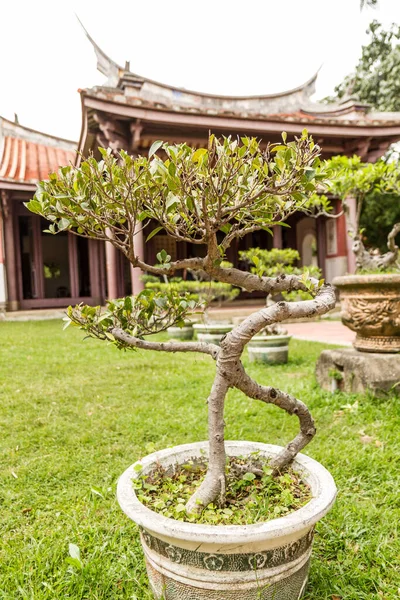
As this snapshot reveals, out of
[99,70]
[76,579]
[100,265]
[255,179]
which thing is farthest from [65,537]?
[99,70]

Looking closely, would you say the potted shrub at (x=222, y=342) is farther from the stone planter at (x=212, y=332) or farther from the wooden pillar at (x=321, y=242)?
the wooden pillar at (x=321, y=242)

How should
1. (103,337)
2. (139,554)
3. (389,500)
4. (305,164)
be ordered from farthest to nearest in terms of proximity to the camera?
(389,500), (139,554), (103,337), (305,164)

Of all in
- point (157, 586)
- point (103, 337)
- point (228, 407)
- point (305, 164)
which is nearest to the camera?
point (305, 164)

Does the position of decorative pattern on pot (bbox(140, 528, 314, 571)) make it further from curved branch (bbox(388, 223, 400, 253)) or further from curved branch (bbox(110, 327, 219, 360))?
curved branch (bbox(388, 223, 400, 253))

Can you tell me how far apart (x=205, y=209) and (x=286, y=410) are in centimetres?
79

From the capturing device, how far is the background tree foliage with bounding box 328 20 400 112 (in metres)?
16.8

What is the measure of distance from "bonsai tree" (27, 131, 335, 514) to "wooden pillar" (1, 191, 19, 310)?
10511 millimetres

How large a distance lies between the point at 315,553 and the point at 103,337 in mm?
1206

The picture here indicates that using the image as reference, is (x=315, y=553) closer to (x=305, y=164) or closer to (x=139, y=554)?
(x=139, y=554)

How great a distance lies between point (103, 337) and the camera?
1.53 metres

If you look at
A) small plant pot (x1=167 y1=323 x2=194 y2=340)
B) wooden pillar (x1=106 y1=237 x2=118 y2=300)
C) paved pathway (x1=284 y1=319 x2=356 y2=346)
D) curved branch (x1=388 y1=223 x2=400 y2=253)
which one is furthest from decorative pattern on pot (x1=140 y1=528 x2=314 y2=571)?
wooden pillar (x1=106 y1=237 x2=118 y2=300)

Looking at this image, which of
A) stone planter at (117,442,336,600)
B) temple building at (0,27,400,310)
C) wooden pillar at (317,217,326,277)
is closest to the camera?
stone planter at (117,442,336,600)

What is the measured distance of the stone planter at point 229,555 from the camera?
1121 mm

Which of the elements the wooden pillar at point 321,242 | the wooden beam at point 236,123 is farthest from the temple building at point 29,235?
the wooden pillar at point 321,242
